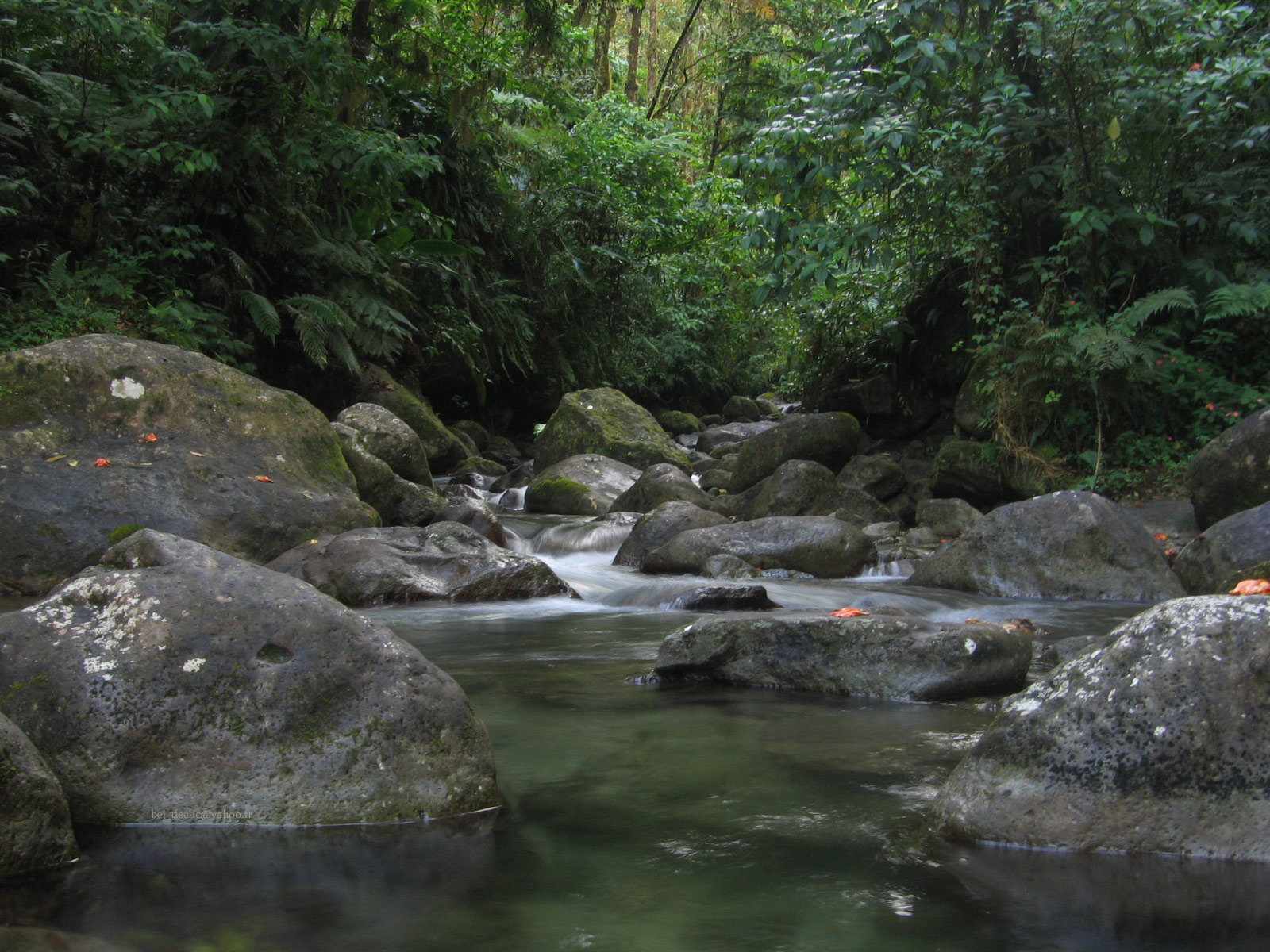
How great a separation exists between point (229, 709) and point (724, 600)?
13.5ft

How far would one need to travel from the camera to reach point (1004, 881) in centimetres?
250

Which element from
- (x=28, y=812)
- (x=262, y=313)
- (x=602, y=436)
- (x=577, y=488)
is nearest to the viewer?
(x=28, y=812)

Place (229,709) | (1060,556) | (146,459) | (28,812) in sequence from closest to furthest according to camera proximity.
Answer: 1. (28,812)
2. (229,709)
3. (146,459)
4. (1060,556)

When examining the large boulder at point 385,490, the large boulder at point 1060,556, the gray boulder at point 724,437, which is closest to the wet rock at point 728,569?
the large boulder at point 1060,556

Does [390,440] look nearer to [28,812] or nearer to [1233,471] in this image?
[1233,471]

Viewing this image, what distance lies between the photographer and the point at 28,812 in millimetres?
2459

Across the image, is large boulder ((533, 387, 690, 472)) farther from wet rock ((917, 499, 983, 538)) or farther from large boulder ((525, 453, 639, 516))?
wet rock ((917, 499, 983, 538))

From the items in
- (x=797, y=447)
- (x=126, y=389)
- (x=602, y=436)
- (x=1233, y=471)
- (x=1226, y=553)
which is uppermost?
(x=126, y=389)

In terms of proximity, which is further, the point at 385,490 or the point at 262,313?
Answer: the point at 262,313

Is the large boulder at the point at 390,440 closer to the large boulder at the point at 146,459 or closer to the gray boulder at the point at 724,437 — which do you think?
the large boulder at the point at 146,459

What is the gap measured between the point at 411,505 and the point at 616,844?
23.2ft

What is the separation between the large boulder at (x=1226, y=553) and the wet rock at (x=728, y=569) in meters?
3.17

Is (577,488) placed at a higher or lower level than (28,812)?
higher

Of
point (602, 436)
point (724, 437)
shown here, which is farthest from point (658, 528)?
point (724, 437)
